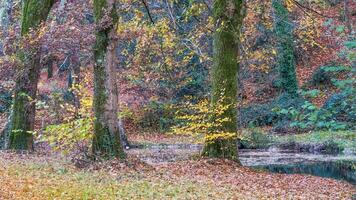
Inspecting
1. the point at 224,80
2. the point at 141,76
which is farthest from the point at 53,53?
the point at 141,76

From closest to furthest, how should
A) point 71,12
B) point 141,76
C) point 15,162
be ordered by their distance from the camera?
point 15,162, point 71,12, point 141,76

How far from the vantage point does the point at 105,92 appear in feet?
39.5

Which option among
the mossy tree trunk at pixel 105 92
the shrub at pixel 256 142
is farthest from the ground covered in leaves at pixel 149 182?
the shrub at pixel 256 142

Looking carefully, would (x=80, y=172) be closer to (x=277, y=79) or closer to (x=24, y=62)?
(x=24, y=62)

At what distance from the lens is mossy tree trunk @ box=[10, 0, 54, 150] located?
14.7 meters

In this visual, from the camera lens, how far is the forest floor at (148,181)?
859 cm

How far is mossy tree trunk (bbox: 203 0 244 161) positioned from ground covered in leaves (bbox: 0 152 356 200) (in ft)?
1.95

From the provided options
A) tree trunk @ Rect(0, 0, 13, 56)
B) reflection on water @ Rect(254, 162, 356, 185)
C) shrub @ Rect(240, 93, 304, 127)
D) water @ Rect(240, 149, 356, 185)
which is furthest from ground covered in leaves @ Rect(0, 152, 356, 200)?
shrub @ Rect(240, 93, 304, 127)

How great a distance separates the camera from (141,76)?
26062 mm

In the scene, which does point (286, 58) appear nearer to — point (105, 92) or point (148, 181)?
point (105, 92)

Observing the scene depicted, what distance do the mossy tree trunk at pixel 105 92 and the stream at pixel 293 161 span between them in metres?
2.24

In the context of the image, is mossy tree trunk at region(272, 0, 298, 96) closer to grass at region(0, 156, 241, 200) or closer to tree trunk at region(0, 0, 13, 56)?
tree trunk at region(0, 0, 13, 56)

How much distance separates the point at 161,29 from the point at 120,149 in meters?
4.18

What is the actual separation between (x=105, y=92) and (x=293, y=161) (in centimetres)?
791
